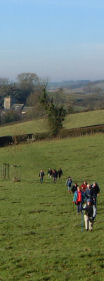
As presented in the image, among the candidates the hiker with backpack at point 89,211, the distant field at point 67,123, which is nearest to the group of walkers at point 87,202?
the hiker with backpack at point 89,211

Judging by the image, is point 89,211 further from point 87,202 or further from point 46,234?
point 46,234

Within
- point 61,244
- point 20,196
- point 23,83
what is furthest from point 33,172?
point 23,83

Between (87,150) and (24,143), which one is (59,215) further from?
(24,143)

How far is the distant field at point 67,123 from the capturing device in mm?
80637

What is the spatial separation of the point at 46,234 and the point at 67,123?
6398 cm

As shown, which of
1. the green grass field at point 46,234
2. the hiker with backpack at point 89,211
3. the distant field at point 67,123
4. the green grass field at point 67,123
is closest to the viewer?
the green grass field at point 46,234

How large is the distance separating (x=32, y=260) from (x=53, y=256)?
851 millimetres

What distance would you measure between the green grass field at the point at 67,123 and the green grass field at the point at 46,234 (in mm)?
33606

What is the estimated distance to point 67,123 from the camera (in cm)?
8444

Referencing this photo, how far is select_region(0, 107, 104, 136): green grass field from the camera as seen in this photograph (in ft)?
264

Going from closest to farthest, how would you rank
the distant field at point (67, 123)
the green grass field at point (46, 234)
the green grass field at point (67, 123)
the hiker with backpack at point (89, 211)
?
the green grass field at point (46, 234), the hiker with backpack at point (89, 211), the green grass field at point (67, 123), the distant field at point (67, 123)

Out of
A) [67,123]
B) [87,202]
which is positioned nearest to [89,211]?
[87,202]

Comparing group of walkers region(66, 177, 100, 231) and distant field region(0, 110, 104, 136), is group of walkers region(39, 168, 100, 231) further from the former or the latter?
distant field region(0, 110, 104, 136)

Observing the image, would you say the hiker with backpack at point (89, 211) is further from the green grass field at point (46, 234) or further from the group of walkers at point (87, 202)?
the green grass field at point (46, 234)
